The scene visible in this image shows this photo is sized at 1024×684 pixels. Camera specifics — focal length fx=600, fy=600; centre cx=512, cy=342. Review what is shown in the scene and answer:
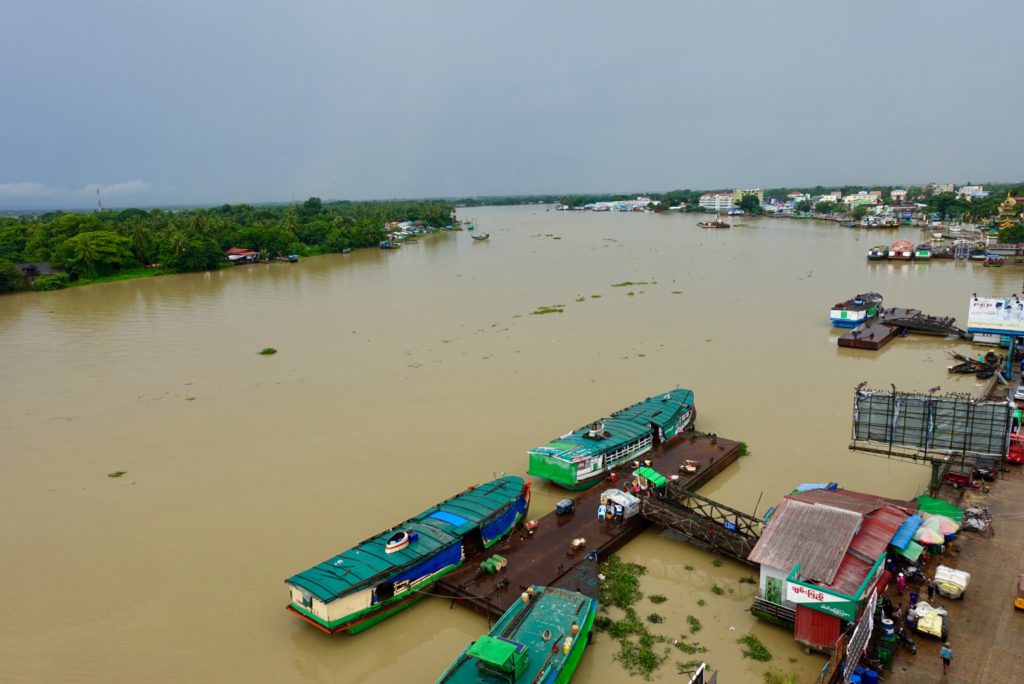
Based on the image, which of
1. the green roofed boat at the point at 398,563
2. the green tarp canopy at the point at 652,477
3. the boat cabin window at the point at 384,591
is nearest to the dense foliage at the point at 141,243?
the green roofed boat at the point at 398,563

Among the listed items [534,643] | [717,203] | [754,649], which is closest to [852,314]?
[754,649]

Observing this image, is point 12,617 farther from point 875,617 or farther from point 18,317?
point 18,317

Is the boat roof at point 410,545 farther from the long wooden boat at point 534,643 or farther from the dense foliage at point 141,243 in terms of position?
the dense foliage at point 141,243

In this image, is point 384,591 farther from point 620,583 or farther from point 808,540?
point 808,540

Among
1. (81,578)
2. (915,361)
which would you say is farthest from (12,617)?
(915,361)

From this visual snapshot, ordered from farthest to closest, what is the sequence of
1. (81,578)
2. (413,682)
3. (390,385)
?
(390,385)
(81,578)
(413,682)
